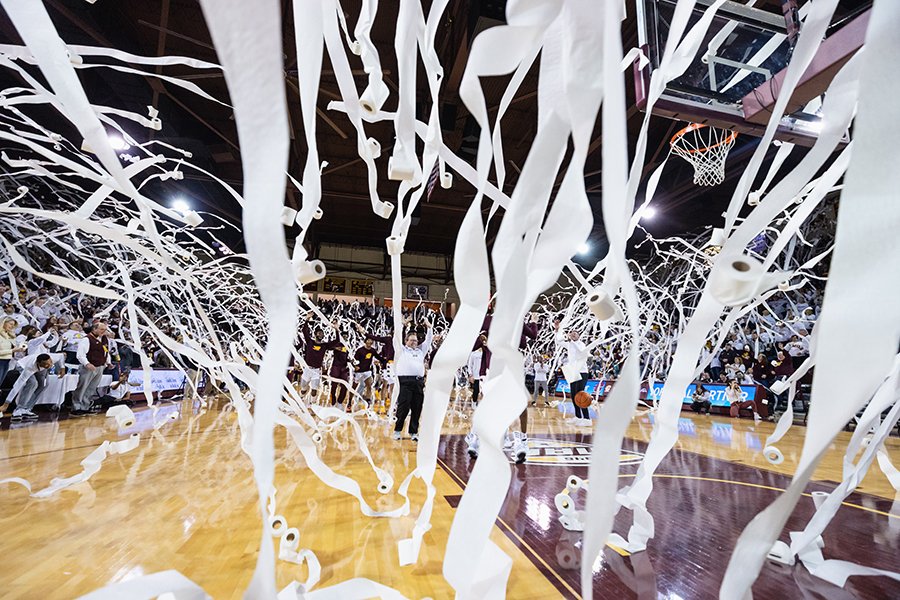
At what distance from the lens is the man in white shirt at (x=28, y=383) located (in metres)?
5.51

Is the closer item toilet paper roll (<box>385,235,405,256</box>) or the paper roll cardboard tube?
the paper roll cardboard tube

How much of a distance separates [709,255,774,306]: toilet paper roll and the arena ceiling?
5.64 feet

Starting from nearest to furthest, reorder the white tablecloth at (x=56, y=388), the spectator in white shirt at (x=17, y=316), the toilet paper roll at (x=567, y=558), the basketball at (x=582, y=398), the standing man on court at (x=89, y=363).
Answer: the toilet paper roll at (x=567, y=558) < the basketball at (x=582, y=398) < the spectator in white shirt at (x=17, y=316) < the white tablecloth at (x=56, y=388) < the standing man on court at (x=89, y=363)

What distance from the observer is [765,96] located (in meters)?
2.53

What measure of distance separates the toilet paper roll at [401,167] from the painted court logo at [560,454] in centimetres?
324

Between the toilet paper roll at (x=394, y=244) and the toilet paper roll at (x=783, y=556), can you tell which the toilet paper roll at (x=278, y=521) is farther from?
the toilet paper roll at (x=783, y=556)

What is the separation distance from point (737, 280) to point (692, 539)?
2037 millimetres

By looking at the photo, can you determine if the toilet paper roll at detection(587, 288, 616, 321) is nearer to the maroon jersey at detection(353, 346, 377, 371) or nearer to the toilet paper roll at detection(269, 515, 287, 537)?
the toilet paper roll at detection(269, 515, 287, 537)

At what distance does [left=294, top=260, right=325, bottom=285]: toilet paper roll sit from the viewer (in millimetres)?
569

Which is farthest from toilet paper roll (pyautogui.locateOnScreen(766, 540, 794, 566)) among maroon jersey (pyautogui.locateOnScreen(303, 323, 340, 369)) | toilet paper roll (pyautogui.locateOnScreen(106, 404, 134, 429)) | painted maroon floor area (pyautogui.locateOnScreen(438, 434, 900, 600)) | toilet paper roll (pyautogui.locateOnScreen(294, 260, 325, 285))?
maroon jersey (pyautogui.locateOnScreen(303, 323, 340, 369))

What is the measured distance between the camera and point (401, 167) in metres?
0.59

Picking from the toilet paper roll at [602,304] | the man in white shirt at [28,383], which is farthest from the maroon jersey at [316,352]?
the toilet paper roll at [602,304]

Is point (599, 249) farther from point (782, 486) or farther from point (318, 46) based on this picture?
point (318, 46)

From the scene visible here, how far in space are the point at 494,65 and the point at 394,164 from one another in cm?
18
